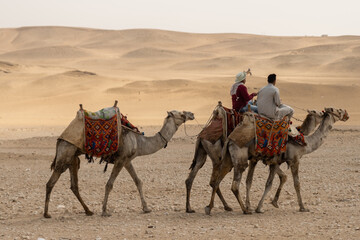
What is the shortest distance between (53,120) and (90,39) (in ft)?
328

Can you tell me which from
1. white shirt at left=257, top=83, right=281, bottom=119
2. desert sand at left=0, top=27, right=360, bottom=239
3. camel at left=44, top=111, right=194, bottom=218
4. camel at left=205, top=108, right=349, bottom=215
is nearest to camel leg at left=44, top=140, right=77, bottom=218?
camel at left=44, top=111, right=194, bottom=218

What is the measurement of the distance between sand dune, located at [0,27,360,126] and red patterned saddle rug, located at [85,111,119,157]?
20.3 meters

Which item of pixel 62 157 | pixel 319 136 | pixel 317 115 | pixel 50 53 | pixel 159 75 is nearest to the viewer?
pixel 62 157

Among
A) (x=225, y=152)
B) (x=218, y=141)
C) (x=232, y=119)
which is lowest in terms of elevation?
(x=225, y=152)

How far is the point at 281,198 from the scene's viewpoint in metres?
11.9

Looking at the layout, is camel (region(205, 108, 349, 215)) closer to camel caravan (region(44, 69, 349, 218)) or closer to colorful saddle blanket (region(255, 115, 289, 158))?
camel caravan (region(44, 69, 349, 218))

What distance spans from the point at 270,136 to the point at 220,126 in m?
0.84

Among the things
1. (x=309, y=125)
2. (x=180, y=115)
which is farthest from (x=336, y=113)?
(x=180, y=115)

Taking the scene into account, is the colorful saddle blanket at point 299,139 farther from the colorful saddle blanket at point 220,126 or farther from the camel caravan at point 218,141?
the colorful saddle blanket at point 220,126

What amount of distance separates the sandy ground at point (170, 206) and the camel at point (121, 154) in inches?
15.8

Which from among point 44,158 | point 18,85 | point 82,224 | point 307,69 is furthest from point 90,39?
point 82,224

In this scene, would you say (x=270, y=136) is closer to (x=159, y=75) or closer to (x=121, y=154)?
(x=121, y=154)

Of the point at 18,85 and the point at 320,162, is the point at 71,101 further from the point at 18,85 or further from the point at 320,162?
the point at 320,162

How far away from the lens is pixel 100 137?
10.2m
